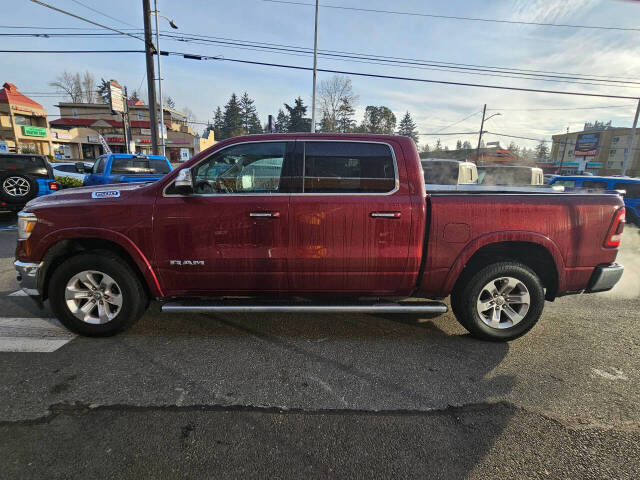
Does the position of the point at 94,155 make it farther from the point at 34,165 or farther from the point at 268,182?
the point at 268,182

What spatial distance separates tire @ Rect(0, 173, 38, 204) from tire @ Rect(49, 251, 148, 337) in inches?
304

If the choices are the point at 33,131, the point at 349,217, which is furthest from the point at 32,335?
the point at 33,131

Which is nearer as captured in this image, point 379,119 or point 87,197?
point 87,197

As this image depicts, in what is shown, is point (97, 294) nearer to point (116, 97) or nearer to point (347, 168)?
point (347, 168)

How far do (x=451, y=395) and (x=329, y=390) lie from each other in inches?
36.6

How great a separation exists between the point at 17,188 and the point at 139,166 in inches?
120

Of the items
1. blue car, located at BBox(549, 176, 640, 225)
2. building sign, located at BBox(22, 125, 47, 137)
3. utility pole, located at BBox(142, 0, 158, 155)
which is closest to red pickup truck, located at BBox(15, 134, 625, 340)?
blue car, located at BBox(549, 176, 640, 225)

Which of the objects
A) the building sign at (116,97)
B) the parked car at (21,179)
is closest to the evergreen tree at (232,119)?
the building sign at (116,97)

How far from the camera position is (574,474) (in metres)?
1.90

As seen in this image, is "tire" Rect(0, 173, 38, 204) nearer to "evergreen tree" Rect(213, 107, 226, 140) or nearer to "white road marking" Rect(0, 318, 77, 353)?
"white road marking" Rect(0, 318, 77, 353)

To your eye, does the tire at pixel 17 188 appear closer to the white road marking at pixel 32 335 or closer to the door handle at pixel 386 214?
the white road marking at pixel 32 335

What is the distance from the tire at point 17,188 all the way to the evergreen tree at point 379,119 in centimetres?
4935

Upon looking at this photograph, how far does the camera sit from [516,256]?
3.46 m

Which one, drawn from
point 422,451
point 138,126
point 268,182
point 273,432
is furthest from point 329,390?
point 138,126
